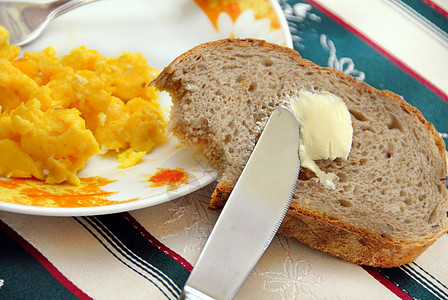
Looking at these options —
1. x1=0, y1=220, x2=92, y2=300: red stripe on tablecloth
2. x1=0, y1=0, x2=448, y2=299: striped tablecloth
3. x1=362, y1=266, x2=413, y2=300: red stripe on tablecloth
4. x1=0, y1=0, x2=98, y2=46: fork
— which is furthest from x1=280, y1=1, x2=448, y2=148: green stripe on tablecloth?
x1=0, y1=220, x2=92, y2=300: red stripe on tablecloth

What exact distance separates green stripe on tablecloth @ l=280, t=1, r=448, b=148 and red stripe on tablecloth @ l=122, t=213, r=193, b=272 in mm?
1504

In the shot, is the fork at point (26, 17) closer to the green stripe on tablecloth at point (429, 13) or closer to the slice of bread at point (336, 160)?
the slice of bread at point (336, 160)

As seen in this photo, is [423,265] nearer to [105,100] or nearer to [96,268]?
[96,268]

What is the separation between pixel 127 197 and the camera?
1.86m

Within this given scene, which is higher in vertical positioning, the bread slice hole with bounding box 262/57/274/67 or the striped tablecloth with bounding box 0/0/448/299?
the bread slice hole with bounding box 262/57/274/67

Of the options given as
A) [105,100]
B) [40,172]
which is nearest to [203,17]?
[105,100]

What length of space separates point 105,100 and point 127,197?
0.50 metres

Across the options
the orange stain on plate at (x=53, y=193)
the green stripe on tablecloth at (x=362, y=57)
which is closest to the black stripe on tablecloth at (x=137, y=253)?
the orange stain on plate at (x=53, y=193)

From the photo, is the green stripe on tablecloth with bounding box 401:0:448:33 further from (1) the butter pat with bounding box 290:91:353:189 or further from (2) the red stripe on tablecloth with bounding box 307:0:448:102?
(1) the butter pat with bounding box 290:91:353:189

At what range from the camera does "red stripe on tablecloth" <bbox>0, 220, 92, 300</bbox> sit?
5.61 feet

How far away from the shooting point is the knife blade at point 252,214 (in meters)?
1.58

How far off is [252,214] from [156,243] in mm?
439

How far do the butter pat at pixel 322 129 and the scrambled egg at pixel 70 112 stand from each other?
67 cm

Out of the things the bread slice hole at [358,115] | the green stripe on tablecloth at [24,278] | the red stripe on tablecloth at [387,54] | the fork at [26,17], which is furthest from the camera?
the red stripe on tablecloth at [387,54]
